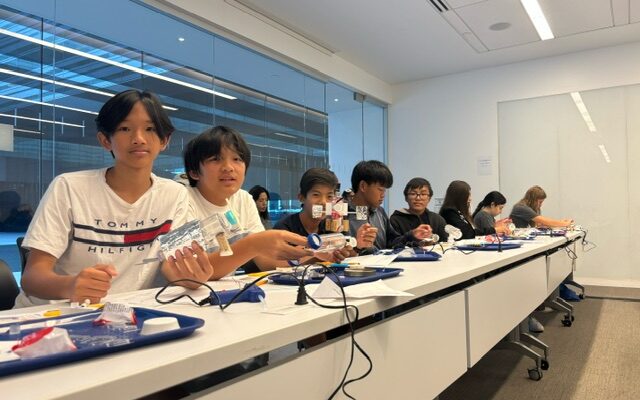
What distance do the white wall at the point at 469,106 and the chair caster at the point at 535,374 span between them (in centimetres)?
395

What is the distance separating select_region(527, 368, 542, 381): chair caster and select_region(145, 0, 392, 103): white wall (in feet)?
11.1

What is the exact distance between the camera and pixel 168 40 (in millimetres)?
3619

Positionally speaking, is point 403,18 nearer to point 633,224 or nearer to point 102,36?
point 102,36

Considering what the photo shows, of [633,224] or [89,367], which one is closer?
[89,367]

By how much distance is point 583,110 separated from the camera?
5266mm

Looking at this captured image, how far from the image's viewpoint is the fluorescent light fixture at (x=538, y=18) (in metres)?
4.04

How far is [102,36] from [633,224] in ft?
18.1

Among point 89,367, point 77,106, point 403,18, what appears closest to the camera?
point 89,367

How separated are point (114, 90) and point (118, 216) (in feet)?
7.90

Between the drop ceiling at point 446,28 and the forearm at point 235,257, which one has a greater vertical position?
the drop ceiling at point 446,28

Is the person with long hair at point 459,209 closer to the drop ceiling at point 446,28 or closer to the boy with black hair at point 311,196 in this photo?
the drop ceiling at point 446,28

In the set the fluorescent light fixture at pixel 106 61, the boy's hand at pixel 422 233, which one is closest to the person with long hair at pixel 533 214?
the boy's hand at pixel 422 233

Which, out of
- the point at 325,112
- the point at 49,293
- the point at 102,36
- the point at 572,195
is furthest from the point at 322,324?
the point at 572,195

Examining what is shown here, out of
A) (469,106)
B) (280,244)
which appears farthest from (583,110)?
(280,244)
